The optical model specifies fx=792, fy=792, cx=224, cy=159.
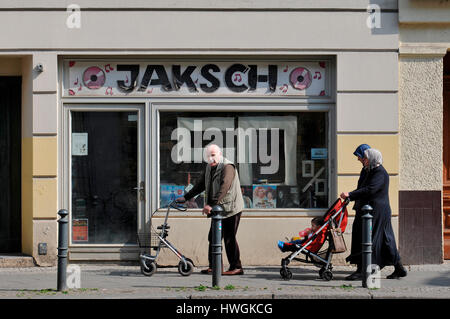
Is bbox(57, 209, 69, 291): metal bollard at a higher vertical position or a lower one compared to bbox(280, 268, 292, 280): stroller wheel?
higher

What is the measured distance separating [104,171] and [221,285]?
333 cm

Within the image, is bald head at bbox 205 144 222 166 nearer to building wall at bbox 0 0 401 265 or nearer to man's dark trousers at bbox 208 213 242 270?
man's dark trousers at bbox 208 213 242 270

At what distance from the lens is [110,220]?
11859mm

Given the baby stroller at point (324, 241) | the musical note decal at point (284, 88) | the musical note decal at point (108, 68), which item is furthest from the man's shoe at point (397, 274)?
the musical note decal at point (108, 68)

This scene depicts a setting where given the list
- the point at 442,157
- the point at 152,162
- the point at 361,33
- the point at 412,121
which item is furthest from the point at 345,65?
the point at 152,162

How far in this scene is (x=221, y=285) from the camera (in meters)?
9.38

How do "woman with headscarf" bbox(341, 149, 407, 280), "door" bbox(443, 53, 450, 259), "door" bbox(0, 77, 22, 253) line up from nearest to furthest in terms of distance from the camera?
"woman with headscarf" bbox(341, 149, 407, 280), "door" bbox(0, 77, 22, 253), "door" bbox(443, 53, 450, 259)

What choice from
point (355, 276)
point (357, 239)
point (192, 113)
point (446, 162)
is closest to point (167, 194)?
point (192, 113)

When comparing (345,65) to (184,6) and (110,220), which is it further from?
(110,220)

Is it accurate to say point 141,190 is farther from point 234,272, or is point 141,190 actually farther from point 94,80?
point 234,272

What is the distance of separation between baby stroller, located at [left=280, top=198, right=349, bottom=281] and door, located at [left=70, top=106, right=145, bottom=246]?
9.18ft

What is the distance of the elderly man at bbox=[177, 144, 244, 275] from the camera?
10234 mm

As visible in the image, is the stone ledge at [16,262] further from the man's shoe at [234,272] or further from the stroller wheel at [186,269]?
the man's shoe at [234,272]

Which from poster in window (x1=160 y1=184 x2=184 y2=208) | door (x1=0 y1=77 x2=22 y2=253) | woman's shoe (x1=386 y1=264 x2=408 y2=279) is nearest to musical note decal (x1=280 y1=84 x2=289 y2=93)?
poster in window (x1=160 y1=184 x2=184 y2=208)
